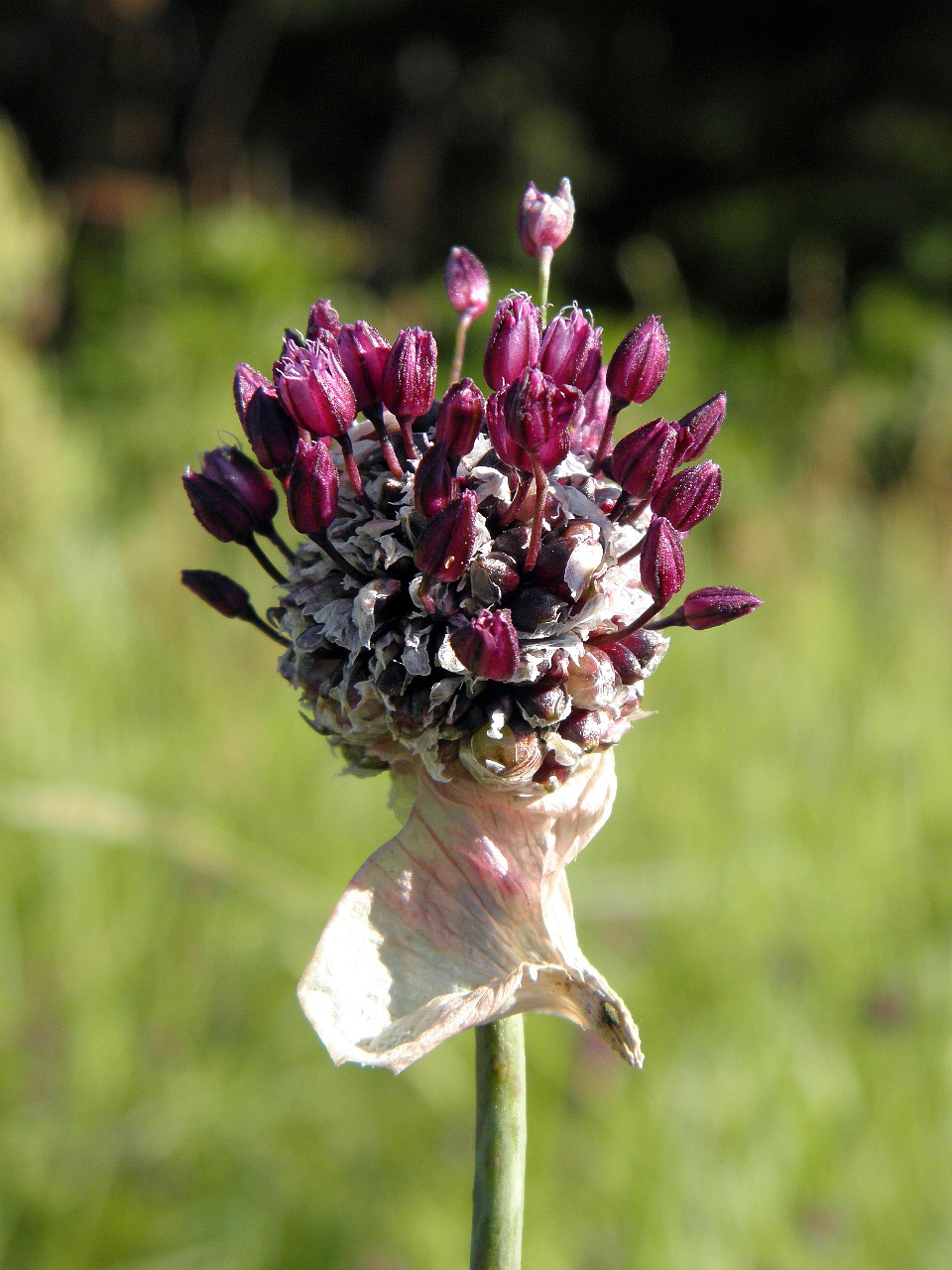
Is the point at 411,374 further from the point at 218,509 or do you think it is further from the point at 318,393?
the point at 218,509

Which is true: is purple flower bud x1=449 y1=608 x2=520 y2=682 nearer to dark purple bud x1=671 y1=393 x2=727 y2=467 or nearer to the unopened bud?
dark purple bud x1=671 y1=393 x2=727 y2=467

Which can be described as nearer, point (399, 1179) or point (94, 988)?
point (399, 1179)

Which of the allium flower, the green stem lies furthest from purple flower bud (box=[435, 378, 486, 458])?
the green stem

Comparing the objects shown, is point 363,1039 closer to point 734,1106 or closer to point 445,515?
point 445,515

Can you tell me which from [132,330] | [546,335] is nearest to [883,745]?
[546,335]

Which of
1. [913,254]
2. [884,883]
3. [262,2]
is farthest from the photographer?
[262,2]

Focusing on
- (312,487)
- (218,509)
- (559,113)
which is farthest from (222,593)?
(559,113)
